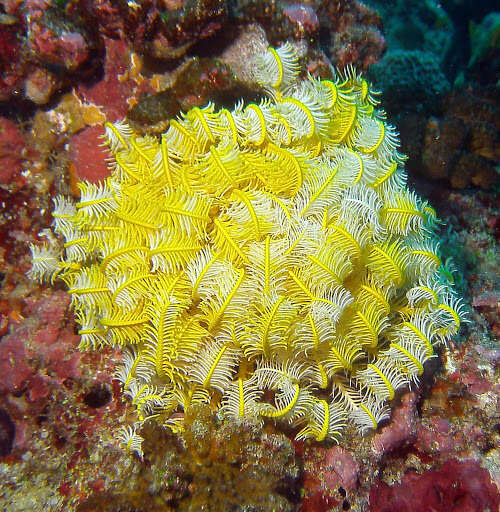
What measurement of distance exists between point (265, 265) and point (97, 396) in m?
2.57

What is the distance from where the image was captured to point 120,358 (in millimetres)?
4055

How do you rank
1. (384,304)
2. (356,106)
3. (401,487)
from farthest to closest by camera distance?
(401,487) → (356,106) → (384,304)

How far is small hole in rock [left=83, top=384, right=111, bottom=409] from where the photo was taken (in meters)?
4.00

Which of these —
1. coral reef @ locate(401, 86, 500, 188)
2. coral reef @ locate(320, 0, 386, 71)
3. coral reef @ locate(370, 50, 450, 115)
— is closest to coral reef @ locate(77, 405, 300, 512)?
coral reef @ locate(401, 86, 500, 188)

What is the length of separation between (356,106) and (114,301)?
2.98 meters

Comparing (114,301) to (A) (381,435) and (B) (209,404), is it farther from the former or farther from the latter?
(A) (381,435)

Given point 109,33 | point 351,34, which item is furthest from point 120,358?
point 351,34

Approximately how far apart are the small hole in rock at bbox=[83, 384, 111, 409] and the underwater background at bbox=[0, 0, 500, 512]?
0.04 feet

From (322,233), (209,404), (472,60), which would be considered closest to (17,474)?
(209,404)

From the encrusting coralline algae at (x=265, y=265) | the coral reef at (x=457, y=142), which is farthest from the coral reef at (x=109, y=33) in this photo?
the coral reef at (x=457, y=142)

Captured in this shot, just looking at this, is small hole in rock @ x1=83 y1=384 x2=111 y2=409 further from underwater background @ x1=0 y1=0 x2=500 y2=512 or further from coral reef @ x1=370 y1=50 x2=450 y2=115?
coral reef @ x1=370 y1=50 x2=450 y2=115

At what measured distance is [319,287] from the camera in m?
3.14

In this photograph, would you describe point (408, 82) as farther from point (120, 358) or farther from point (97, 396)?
point (97, 396)

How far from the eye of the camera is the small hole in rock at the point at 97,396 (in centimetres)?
400
